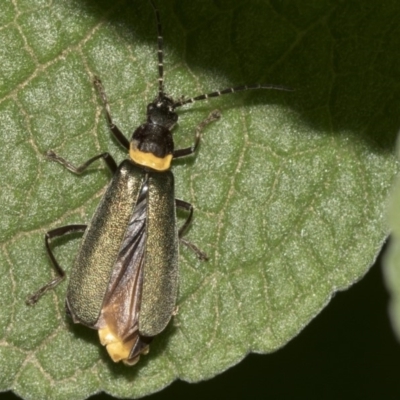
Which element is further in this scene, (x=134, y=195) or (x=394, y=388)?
(x=394, y=388)

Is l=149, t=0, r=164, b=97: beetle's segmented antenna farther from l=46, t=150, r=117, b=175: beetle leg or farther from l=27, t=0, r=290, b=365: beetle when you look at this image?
l=46, t=150, r=117, b=175: beetle leg

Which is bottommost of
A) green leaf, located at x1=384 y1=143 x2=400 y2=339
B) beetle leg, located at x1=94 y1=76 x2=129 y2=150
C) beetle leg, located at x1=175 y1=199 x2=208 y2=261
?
beetle leg, located at x1=175 y1=199 x2=208 y2=261

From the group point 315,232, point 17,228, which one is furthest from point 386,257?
point 17,228

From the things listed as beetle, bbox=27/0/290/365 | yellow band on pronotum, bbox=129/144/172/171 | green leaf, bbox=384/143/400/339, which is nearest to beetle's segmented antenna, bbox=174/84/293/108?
beetle, bbox=27/0/290/365

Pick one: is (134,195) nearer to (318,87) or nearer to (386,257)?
(318,87)

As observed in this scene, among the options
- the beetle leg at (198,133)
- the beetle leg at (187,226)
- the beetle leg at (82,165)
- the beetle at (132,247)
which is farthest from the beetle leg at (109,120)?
the beetle leg at (187,226)

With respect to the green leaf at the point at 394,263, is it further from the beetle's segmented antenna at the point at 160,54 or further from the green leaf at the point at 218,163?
the beetle's segmented antenna at the point at 160,54
